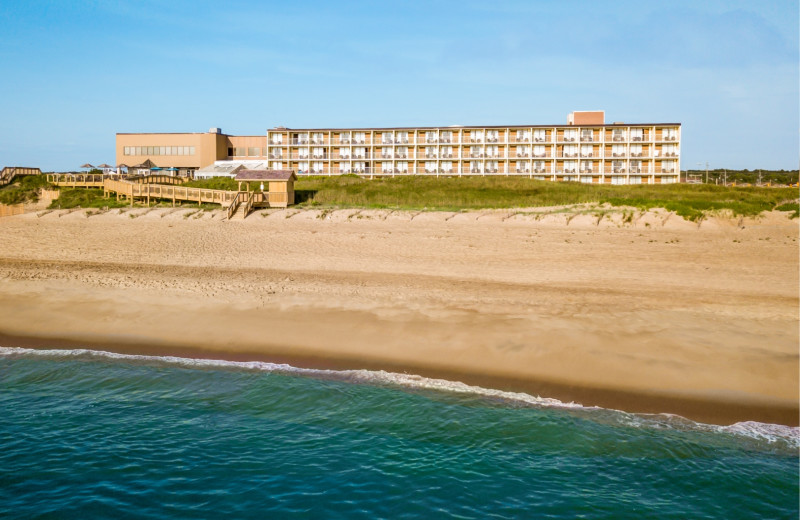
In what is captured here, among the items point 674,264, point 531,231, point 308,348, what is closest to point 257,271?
point 308,348

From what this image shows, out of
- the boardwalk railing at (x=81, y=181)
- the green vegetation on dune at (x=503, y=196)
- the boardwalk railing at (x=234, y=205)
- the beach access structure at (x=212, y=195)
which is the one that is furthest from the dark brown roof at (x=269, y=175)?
the boardwalk railing at (x=81, y=181)

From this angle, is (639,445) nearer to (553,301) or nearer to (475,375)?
(475,375)

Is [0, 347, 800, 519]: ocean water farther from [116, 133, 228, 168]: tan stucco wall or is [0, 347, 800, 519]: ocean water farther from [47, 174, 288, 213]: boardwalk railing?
[116, 133, 228, 168]: tan stucco wall

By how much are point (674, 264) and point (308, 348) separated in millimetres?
11010

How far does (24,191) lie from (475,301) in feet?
125

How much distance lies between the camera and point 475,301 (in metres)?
14.2

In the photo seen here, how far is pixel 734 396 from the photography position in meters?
9.39

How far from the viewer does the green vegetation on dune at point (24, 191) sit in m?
39.2

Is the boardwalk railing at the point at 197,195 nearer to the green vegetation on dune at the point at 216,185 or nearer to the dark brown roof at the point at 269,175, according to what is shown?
the dark brown roof at the point at 269,175

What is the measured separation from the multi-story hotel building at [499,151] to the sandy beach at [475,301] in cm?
4484

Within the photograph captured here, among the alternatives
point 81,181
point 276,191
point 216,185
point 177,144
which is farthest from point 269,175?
point 177,144

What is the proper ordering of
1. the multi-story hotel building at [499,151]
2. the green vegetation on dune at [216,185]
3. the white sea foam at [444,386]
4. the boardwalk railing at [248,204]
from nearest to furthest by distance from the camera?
the white sea foam at [444,386] < the boardwalk railing at [248,204] < the green vegetation on dune at [216,185] < the multi-story hotel building at [499,151]

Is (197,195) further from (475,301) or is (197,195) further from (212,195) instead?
(475,301)

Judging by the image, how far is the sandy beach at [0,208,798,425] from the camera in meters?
10.3
